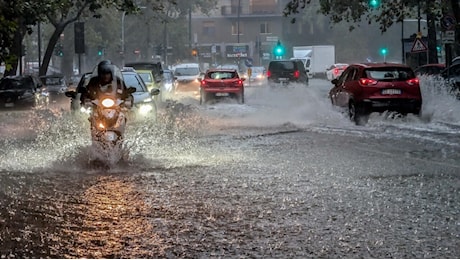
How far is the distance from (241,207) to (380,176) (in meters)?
3.03

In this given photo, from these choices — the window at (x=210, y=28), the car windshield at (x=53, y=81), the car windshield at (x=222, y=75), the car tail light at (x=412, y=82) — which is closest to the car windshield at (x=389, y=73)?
the car tail light at (x=412, y=82)

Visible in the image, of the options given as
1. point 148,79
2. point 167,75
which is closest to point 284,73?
point 167,75

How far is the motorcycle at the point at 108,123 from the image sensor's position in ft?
37.0

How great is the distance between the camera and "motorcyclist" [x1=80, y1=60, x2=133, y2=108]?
11.5 m

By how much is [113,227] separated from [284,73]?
32.9m

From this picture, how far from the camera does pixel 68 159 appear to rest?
12.1m

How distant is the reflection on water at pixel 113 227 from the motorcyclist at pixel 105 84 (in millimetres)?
2142

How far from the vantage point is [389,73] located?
64.3ft

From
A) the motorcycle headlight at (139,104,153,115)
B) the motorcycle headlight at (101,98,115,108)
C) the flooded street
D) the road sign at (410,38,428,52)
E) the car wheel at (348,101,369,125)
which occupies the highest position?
the road sign at (410,38,428,52)

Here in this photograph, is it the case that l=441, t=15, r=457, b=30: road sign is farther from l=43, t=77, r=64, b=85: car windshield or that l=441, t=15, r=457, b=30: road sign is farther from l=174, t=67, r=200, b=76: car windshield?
l=174, t=67, r=200, b=76: car windshield

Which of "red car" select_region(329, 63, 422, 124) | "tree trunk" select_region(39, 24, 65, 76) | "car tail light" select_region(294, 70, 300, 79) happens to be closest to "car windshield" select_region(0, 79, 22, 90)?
"tree trunk" select_region(39, 24, 65, 76)

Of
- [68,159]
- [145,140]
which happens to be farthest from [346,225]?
[145,140]

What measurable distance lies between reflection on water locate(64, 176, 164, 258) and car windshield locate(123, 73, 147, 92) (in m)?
9.75

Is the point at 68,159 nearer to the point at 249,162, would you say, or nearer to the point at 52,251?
the point at 249,162
